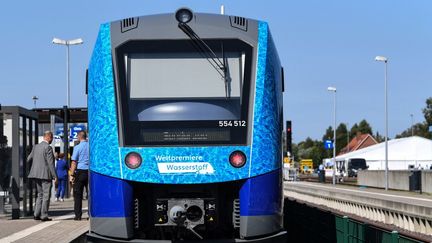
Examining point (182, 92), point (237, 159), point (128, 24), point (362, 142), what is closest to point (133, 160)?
point (182, 92)

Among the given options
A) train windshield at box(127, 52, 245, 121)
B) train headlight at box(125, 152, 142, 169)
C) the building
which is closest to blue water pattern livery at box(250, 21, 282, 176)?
train windshield at box(127, 52, 245, 121)

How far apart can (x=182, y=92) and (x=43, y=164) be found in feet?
21.6

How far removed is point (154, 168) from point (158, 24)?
6.08 ft

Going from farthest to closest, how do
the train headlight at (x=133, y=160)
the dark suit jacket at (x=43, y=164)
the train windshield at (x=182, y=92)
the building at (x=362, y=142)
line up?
the building at (x=362, y=142) → the dark suit jacket at (x=43, y=164) → the train windshield at (x=182, y=92) → the train headlight at (x=133, y=160)

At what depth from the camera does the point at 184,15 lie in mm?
9391

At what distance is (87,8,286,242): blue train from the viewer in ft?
29.2

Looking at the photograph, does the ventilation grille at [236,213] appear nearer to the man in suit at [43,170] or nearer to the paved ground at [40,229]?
the paved ground at [40,229]

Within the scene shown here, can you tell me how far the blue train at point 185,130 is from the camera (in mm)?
8891

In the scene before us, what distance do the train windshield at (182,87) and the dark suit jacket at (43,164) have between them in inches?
249

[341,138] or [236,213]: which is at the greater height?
[341,138]

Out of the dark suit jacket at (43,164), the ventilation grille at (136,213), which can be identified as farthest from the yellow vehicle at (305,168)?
the ventilation grille at (136,213)

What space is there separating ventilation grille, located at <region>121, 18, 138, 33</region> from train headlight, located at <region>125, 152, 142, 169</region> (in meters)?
1.59

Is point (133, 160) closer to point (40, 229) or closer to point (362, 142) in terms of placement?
point (40, 229)

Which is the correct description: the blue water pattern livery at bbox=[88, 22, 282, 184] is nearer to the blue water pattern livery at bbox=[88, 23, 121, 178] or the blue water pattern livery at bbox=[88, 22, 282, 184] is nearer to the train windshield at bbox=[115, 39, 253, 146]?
the blue water pattern livery at bbox=[88, 23, 121, 178]
